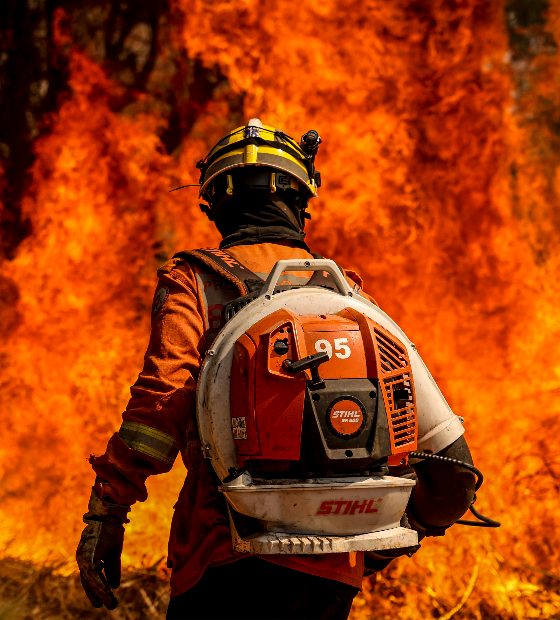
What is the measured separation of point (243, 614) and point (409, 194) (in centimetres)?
453

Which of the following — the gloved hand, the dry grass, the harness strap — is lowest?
the dry grass

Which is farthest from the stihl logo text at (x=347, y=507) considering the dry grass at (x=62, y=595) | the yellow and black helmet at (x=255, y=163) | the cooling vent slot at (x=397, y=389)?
the dry grass at (x=62, y=595)

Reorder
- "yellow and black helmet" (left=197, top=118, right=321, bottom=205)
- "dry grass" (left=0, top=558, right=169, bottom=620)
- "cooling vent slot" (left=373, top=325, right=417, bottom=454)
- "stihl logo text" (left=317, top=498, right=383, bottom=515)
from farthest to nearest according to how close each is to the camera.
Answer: "dry grass" (left=0, top=558, right=169, bottom=620) → "yellow and black helmet" (left=197, top=118, right=321, bottom=205) → "cooling vent slot" (left=373, top=325, right=417, bottom=454) → "stihl logo text" (left=317, top=498, right=383, bottom=515)

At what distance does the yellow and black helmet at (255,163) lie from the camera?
254cm

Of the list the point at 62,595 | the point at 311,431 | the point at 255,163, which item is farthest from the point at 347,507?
the point at 62,595

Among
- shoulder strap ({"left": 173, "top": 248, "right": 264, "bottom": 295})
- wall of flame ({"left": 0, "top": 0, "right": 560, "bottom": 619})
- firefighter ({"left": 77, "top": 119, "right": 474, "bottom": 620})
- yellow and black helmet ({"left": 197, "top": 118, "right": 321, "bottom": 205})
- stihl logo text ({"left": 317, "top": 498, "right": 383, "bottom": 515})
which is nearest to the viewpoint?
stihl logo text ({"left": 317, "top": 498, "right": 383, "bottom": 515})

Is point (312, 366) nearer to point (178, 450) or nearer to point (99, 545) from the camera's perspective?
point (178, 450)

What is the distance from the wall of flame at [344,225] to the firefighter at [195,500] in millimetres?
2964

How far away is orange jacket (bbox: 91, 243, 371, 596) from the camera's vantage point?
1893 millimetres

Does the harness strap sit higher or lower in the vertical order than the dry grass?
higher

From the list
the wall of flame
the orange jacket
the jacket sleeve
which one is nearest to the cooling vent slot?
the orange jacket

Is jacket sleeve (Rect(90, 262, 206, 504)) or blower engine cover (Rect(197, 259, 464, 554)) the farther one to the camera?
jacket sleeve (Rect(90, 262, 206, 504))

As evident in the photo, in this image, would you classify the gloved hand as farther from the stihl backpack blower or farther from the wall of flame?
the wall of flame

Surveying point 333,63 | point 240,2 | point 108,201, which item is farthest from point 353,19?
point 108,201
